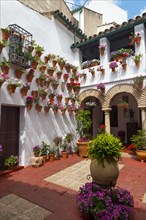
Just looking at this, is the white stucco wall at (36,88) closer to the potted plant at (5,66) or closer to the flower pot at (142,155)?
the potted plant at (5,66)

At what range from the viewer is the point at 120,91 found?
305 inches

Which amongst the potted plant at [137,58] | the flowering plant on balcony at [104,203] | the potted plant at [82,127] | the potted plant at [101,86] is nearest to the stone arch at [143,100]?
the potted plant at [137,58]

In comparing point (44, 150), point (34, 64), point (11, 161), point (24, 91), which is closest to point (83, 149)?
point (44, 150)

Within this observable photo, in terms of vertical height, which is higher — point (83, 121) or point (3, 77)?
point (3, 77)

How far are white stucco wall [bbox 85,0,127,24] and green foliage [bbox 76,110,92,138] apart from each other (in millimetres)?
11197

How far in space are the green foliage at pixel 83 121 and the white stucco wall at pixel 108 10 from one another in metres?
11.2

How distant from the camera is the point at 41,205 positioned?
11.0 feet

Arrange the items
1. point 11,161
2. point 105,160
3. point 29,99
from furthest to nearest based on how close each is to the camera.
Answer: point 29,99, point 11,161, point 105,160

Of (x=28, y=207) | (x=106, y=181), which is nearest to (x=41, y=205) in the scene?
(x=28, y=207)

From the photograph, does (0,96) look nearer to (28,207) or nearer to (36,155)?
(36,155)

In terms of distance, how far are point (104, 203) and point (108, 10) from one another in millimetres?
17306

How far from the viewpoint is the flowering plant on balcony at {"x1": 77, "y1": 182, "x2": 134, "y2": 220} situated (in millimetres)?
2564

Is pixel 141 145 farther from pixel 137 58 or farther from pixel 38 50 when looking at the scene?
pixel 38 50

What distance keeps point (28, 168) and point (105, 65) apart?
6172mm
